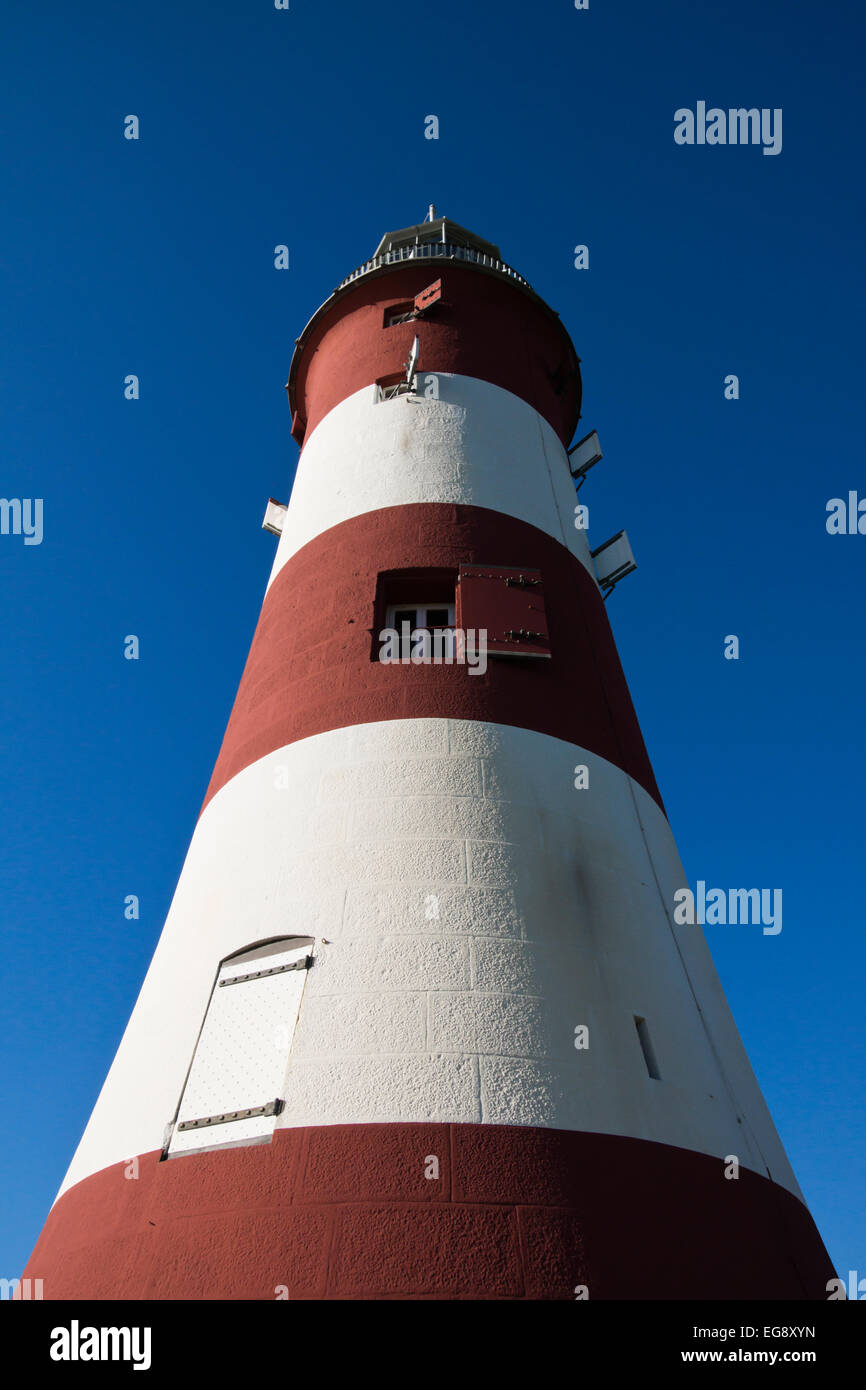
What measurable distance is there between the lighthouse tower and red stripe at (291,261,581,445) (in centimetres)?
210

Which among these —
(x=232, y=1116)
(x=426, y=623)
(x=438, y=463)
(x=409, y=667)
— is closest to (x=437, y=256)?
(x=438, y=463)

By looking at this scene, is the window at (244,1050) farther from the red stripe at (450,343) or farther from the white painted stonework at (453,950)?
the red stripe at (450,343)

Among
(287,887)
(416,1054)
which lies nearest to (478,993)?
(416,1054)

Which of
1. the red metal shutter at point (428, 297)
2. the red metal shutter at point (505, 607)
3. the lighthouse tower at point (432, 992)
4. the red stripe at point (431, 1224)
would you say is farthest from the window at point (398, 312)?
the red stripe at point (431, 1224)

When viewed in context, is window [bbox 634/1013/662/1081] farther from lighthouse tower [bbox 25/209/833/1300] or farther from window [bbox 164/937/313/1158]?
window [bbox 164/937/313/1158]

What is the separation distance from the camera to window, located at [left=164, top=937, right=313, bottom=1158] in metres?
6.34

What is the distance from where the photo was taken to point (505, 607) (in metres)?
9.47

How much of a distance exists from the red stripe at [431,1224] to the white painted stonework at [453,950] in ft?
0.66

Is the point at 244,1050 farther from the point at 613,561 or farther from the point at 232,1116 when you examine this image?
the point at 613,561

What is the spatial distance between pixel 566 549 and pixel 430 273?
575cm

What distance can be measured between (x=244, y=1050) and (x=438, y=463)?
7.04m

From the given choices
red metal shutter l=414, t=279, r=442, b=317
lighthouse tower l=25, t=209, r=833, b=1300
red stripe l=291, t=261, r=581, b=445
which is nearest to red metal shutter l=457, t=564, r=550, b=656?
lighthouse tower l=25, t=209, r=833, b=1300

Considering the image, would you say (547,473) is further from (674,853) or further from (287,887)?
(287,887)
